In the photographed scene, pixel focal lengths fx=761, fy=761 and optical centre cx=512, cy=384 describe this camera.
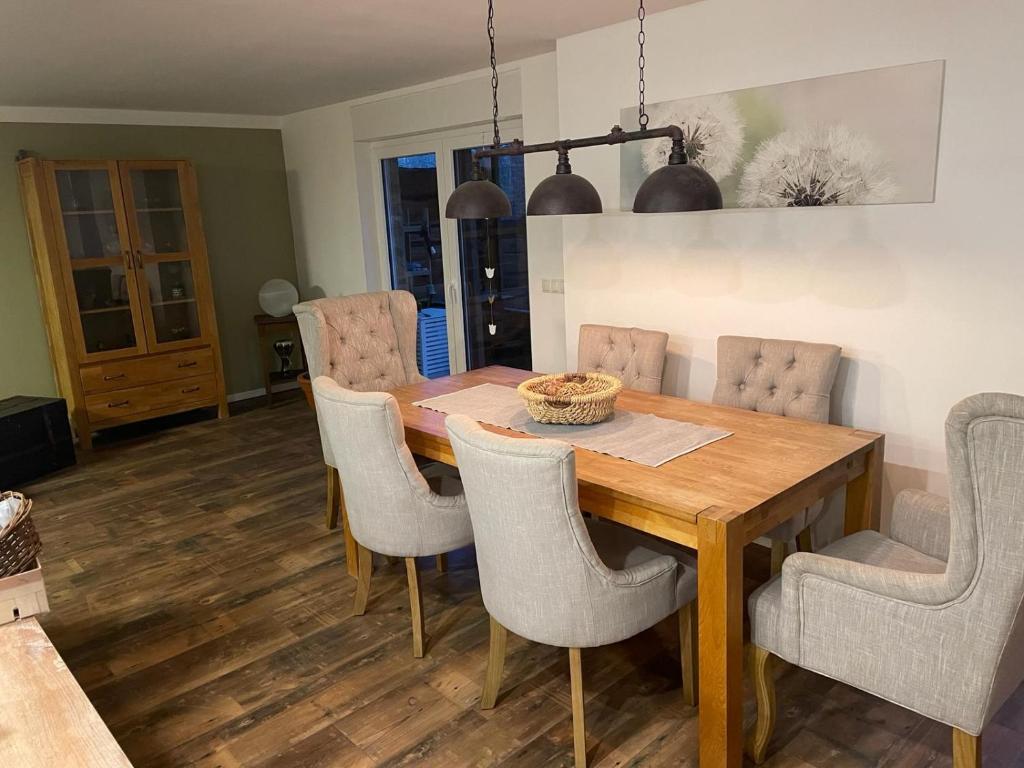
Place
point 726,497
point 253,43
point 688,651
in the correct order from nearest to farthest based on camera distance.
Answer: point 726,497
point 688,651
point 253,43

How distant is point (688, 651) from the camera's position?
2295 millimetres

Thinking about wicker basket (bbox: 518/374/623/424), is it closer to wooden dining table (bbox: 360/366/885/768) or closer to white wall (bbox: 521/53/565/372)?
wooden dining table (bbox: 360/366/885/768)

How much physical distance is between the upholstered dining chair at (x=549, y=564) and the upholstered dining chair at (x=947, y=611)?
0.29 metres

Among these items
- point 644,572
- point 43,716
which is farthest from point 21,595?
point 644,572

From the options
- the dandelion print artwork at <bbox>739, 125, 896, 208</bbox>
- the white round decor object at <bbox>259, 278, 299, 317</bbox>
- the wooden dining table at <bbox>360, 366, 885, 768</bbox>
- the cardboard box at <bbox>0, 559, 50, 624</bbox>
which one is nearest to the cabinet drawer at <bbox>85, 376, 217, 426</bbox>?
the white round decor object at <bbox>259, 278, 299, 317</bbox>

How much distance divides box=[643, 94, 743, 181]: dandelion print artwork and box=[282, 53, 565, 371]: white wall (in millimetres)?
893

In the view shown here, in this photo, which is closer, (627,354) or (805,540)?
(805,540)

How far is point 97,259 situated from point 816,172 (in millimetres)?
4593

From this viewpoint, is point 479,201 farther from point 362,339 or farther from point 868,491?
point 868,491

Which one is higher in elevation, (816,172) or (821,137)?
(821,137)

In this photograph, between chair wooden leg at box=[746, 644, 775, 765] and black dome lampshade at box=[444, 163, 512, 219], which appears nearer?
chair wooden leg at box=[746, 644, 775, 765]

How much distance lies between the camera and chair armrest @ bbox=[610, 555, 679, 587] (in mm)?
2010

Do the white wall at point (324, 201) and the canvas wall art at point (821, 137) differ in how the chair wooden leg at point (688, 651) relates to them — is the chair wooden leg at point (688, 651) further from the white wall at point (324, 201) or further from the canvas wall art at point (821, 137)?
the white wall at point (324, 201)

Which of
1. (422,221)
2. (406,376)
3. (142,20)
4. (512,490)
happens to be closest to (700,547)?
(512,490)
